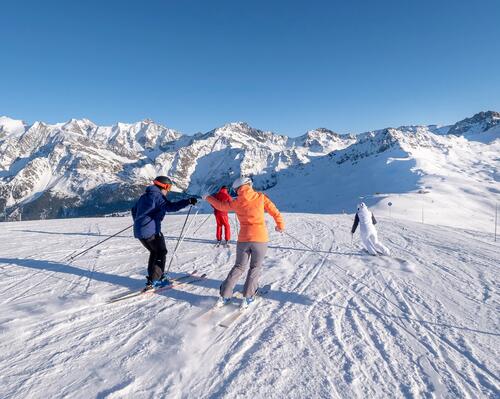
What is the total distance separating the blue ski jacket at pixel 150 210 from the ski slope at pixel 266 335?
4.22 feet

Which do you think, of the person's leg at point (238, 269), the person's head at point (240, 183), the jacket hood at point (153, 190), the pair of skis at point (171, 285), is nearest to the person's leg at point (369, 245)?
the pair of skis at point (171, 285)

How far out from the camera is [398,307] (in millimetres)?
5883

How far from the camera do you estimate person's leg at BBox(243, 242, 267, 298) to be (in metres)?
5.64

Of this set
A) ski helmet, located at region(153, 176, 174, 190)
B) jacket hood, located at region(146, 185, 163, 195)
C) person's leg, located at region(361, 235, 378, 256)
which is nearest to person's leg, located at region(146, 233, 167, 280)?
jacket hood, located at region(146, 185, 163, 195)

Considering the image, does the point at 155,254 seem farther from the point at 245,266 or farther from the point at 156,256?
the point at 245,266

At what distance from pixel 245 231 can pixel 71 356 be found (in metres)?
2.99

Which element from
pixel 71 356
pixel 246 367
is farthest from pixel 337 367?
pixel 71 356

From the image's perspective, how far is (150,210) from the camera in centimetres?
621

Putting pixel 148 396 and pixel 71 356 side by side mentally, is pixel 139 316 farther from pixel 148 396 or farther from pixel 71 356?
pixel 148 396

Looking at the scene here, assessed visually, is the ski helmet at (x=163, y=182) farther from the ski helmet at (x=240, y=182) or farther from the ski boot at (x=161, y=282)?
the ski boot at (x=161, y=282)

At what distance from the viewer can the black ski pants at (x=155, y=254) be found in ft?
21.1

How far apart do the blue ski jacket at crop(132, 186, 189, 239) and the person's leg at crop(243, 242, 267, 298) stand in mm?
1589

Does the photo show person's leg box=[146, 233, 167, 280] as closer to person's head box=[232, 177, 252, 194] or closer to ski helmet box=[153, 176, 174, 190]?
ski helmet box=[153, 176, 174, 190]

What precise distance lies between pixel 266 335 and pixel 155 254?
2.89 m
